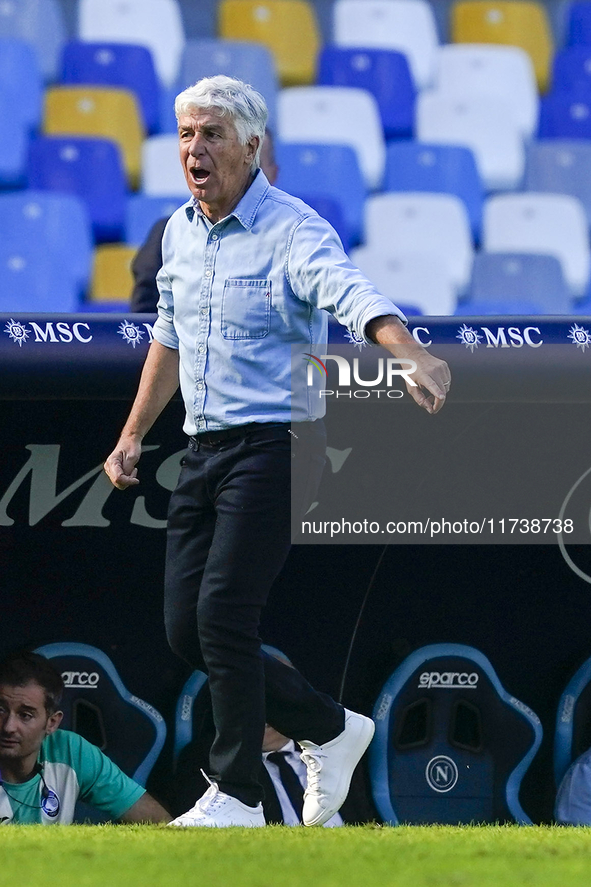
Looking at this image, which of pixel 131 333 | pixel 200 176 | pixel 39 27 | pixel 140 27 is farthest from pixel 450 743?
pixel 140 27

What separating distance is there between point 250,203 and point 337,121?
5517mm

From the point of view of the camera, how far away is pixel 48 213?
265 inches

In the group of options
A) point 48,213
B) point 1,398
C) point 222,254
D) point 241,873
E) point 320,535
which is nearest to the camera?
point 241,873

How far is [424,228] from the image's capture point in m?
7.47

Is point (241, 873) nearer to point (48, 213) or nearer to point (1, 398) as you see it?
point (1, 398)

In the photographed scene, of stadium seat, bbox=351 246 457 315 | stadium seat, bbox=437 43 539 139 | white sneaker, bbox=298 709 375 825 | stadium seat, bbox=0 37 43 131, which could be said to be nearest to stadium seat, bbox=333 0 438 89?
stadium seat, bbox=437 43 539 139

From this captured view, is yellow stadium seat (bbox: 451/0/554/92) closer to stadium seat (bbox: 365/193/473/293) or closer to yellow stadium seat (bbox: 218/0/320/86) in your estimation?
yellow stadium seat (bbox: 218/0/320/86)

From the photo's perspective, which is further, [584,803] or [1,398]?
[584,803]

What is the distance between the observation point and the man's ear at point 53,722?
356cm

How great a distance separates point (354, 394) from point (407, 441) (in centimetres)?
46

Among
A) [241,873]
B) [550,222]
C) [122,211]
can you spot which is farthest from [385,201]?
[241,873]

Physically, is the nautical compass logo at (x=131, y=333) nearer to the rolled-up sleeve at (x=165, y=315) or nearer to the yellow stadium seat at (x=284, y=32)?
the rolled-up sleeve at (x=165, y=315)

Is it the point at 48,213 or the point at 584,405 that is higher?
the point at 48,213

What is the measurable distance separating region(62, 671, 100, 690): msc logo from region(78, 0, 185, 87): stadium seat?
5.82 meters
